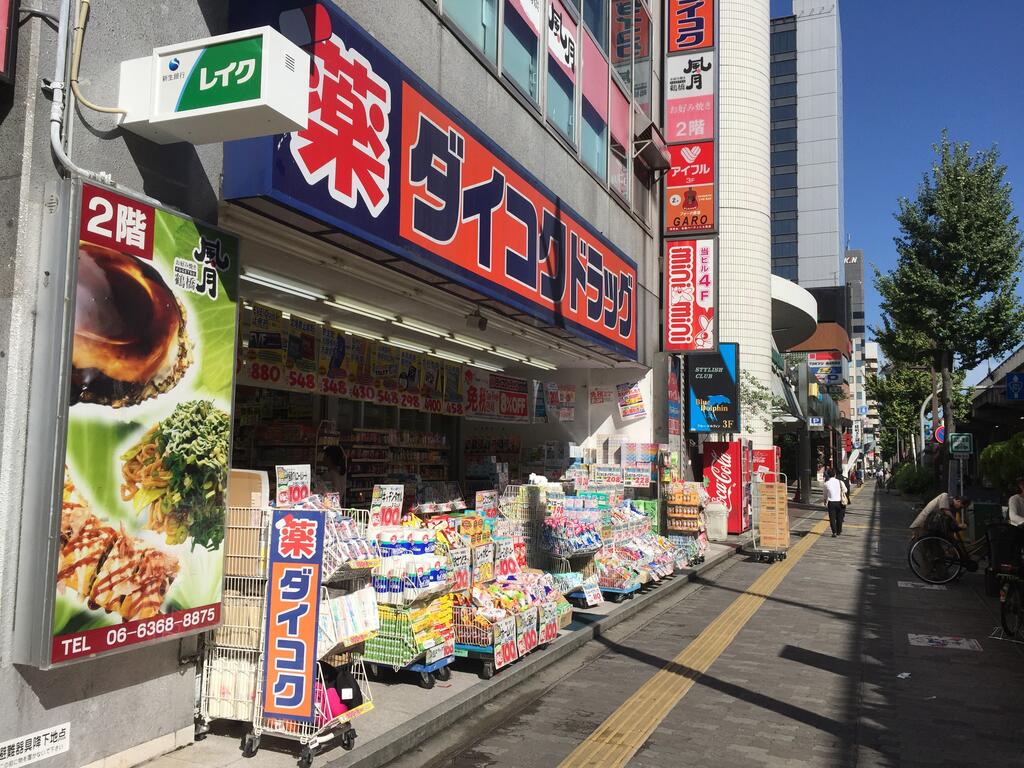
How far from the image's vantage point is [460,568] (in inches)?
300

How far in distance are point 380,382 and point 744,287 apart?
21653 millimetres

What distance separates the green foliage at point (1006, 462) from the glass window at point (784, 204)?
74.0 m

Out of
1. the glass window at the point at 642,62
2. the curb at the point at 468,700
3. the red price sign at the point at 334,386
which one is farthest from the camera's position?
the glass window at the point at 642,62

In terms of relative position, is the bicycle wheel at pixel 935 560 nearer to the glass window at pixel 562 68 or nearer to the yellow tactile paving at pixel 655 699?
the yellow tactile paving at pixel 655 699

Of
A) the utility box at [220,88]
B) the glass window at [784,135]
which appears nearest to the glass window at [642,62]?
the utility box at [220,88]

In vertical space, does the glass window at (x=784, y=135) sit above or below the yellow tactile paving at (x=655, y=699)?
above

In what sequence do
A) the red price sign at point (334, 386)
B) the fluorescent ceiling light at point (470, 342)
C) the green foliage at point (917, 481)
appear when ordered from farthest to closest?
the green foliage at point (917, 481) → the fluorescent ceiling light at point (470, 342) → the red price sign at point (334, 386)

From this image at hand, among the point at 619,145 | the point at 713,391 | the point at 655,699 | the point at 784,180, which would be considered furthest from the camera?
the point at 784,180

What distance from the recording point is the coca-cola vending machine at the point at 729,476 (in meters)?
21.5

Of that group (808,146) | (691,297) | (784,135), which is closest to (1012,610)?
(691,297)

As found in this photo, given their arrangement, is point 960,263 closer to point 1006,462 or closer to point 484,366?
point 1006,462

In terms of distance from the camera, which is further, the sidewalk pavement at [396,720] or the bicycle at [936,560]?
the bicycle at [936,560]

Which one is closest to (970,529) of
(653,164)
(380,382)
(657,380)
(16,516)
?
(657,380)

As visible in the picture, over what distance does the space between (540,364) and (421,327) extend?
16.9ft
